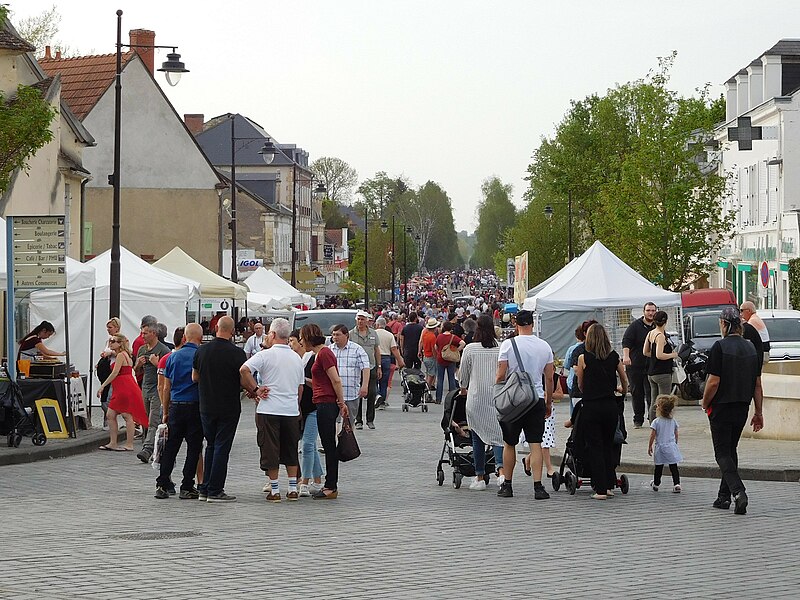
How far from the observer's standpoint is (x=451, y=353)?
26109 millimetres

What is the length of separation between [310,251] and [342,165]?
39.1 meters

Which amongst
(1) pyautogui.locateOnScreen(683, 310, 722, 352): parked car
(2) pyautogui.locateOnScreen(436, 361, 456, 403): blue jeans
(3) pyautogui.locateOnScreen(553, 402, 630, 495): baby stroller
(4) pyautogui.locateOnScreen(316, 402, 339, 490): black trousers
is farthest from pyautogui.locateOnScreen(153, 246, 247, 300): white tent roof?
(3) pyautogui.locateOnScreen(553, 402, 630, 495): baby stroller

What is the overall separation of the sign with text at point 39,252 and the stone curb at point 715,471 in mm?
8634

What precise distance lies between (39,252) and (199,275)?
14.6 metres

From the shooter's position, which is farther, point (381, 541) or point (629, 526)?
point (629, 526)

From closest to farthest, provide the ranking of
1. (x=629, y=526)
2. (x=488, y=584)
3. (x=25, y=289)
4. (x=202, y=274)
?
(x=488, y=584) → (x=629, y=526) → (x=25, y=289) → (x=202, y=274)

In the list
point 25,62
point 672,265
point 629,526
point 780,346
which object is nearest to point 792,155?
point 672,265

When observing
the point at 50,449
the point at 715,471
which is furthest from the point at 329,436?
the point at 50,449

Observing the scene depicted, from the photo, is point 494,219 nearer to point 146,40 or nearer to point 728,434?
point 146,40

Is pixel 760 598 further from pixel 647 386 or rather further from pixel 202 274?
pixel 202 274

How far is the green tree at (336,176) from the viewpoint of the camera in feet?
514

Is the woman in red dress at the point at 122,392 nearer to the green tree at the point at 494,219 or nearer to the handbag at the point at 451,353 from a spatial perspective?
the handbag at the point at 451,353

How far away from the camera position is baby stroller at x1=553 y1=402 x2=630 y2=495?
14336 millimetres

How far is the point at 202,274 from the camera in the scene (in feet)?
116
